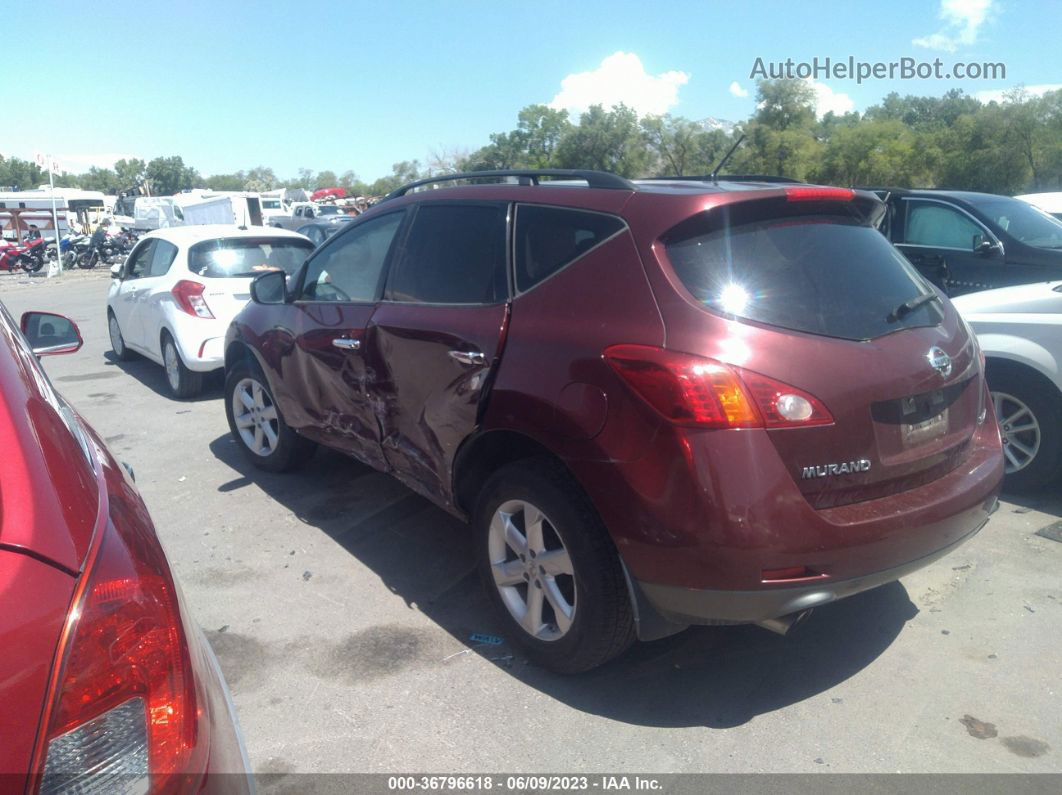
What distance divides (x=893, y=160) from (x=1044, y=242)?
30410mm

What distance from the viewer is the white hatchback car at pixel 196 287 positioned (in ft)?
25.8

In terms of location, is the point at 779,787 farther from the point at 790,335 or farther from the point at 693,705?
the point at 790,335

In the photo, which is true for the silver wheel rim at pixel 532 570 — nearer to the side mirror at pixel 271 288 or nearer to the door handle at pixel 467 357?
the door handle at pixel 467 357

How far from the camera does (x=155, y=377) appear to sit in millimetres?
9344

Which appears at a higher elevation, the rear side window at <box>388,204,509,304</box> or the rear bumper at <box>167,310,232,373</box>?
the rear side window at <box>388,204,509,304</box>

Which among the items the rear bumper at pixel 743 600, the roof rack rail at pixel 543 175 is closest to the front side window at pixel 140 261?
the roof rack rail at pixel 543 175

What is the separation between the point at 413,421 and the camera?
12.9 ft

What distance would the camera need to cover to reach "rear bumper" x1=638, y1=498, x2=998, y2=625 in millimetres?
2729

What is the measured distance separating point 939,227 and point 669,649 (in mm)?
5811

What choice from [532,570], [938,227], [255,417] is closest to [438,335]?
[532,570]

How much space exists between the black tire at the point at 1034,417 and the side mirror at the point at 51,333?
15.9 feet

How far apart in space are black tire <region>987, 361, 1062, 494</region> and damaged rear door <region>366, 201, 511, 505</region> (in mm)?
3213

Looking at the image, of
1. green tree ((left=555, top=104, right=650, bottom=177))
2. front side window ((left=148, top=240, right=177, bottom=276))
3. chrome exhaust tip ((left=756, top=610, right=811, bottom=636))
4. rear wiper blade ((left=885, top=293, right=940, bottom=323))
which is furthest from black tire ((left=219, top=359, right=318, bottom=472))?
green tree ((left=555, top=104, right=650, bottom=177))

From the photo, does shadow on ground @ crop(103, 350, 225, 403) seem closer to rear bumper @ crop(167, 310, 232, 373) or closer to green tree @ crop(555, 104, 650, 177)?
rear bumper @ crop(167, 310, 232, 373)
